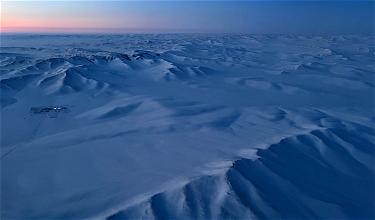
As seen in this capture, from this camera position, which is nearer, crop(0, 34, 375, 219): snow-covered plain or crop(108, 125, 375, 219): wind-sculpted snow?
crop(108, 125, 375, 219): wind-sculpted snow

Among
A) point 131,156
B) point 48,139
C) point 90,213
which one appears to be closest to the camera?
point 90,213

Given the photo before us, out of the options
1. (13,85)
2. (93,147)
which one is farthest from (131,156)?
(13,85)

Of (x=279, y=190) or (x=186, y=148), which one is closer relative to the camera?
→ (x=279, y=190)

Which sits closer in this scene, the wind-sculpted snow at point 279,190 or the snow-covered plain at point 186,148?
the wind-sculpted snow at point 279,190

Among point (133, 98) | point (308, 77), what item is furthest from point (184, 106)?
point (308, 77)

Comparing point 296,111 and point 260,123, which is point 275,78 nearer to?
point 296,111

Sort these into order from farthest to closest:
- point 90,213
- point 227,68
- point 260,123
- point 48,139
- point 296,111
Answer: point 227,68
point 296,111
point 260,123
point 48,139
point 90,213

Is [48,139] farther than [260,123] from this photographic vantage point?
No
